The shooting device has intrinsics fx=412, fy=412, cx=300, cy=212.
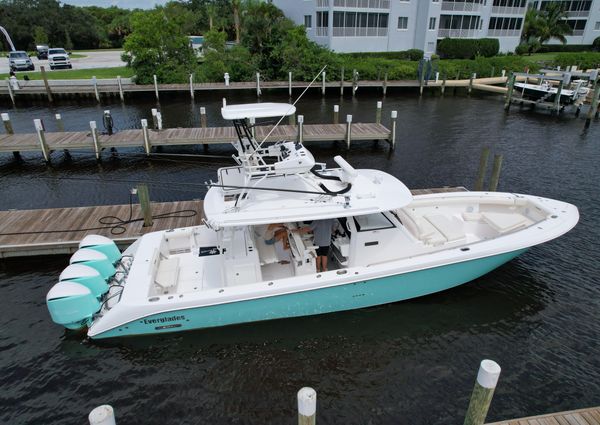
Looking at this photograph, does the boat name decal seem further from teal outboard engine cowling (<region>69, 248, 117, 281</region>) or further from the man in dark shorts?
the man in dark shorts

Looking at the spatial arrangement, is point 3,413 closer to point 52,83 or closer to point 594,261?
point 594,261

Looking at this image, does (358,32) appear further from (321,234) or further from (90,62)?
(321,234)

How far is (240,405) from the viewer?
23.5ft

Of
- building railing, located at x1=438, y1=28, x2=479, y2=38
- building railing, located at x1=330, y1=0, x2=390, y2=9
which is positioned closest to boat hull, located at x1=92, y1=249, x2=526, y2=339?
building railing, located at x1=330, y1=0, x2=390, y2=9

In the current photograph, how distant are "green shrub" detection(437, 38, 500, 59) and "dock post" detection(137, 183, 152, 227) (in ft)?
124

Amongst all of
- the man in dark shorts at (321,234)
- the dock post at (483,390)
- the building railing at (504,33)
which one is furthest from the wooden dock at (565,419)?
the building railing at (504,33)

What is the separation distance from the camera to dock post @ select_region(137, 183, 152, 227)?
11.0 meters

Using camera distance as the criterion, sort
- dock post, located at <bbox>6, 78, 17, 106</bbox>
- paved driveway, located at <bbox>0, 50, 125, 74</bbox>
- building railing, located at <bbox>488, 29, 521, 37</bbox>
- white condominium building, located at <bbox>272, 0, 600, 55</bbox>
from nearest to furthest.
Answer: dock post, located at <bbox>6, 78, 17, 106</bbox> → white condominium building, located at <bbox>272, 0, 600, 55</bbox> → paved driveway, located at <bbox>0, 50, 125, 74</bbox> → building railing, located at <bbox>488, 29, 521, 37</bbox>

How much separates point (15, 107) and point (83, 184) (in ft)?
55.2

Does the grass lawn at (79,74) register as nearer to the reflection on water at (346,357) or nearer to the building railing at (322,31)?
the building railing at (322,31)

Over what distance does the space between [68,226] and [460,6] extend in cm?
4228

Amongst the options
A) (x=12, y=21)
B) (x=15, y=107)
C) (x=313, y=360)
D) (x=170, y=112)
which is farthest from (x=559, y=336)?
(x=12, y=21)

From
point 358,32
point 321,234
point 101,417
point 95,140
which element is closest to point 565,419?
point 321,234

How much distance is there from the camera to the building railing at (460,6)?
40.2 m
